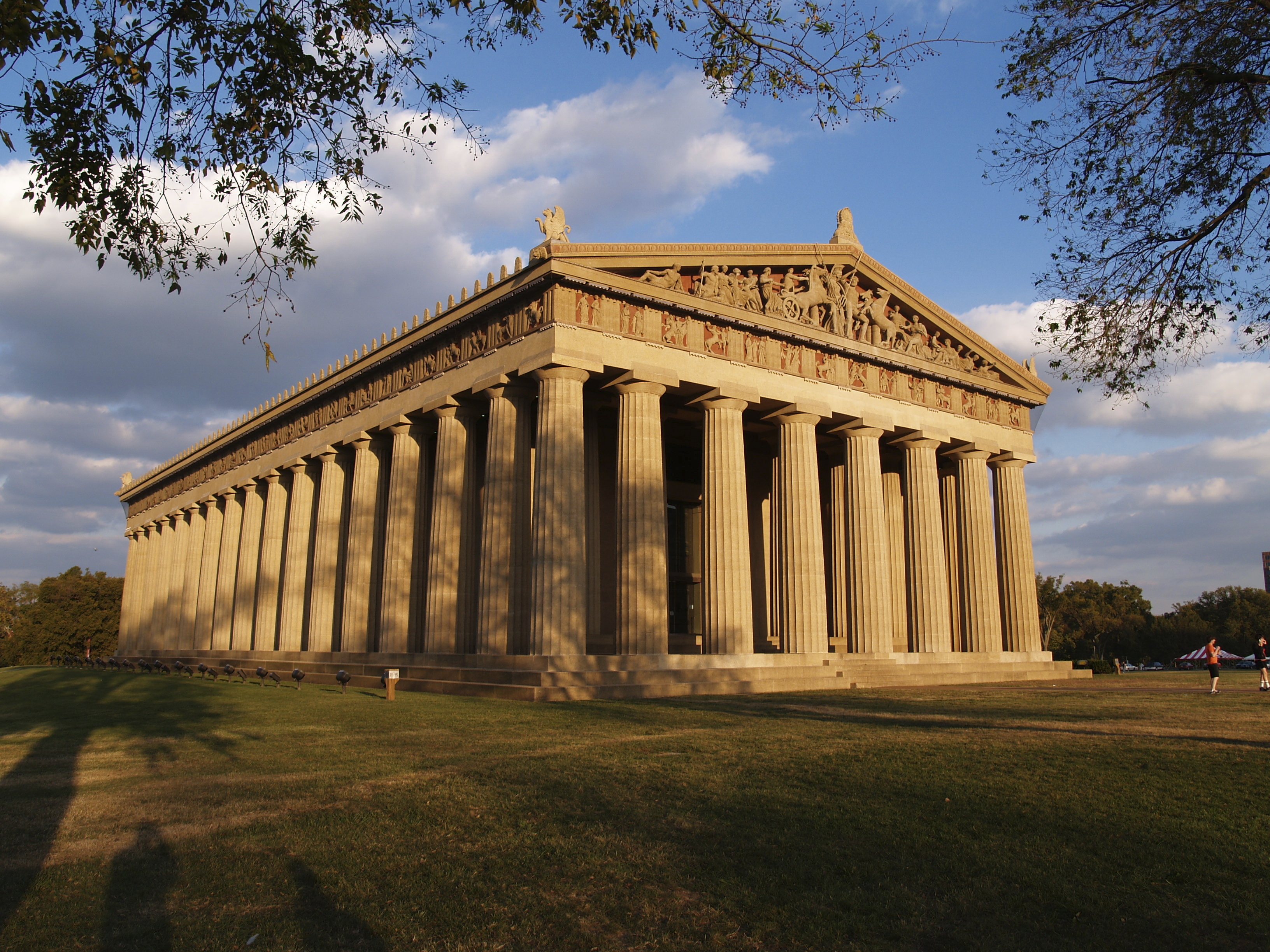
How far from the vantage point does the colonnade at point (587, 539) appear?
31.1 meters

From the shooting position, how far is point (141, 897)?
7.92 metres

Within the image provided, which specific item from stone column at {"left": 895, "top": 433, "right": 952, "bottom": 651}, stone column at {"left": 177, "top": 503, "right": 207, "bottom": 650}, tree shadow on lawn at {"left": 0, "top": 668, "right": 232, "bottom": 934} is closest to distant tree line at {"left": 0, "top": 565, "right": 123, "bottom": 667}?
stone column at {"left": 177, "top": 503, "right": 207, "bottom": 650}

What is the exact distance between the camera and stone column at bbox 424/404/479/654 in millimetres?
35062

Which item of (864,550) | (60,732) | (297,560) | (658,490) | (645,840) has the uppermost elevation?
(658,490)

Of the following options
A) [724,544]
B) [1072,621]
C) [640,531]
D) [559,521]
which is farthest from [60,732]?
[1072,621]

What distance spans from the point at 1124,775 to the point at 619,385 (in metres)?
22.5

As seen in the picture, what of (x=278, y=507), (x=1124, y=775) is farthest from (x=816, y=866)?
(x=278, y=507)

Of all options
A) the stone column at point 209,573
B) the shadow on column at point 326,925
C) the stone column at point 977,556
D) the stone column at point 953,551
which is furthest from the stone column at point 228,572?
the shadow on column at point 326,925

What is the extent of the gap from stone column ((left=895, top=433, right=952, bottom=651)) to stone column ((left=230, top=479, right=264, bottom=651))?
3530 centimetres

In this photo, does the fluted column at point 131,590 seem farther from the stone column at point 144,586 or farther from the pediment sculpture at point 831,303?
the pediment sculpture at point 831,303

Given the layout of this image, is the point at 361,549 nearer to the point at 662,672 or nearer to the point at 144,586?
the point at 662,672

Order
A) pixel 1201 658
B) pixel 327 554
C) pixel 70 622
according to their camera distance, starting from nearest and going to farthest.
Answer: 1. pixel 327 554
2. pixel 1201 658
3. pixel 70 622

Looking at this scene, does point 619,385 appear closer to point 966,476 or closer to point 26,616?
point 966,476

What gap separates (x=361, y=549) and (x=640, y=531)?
16.1 meters
